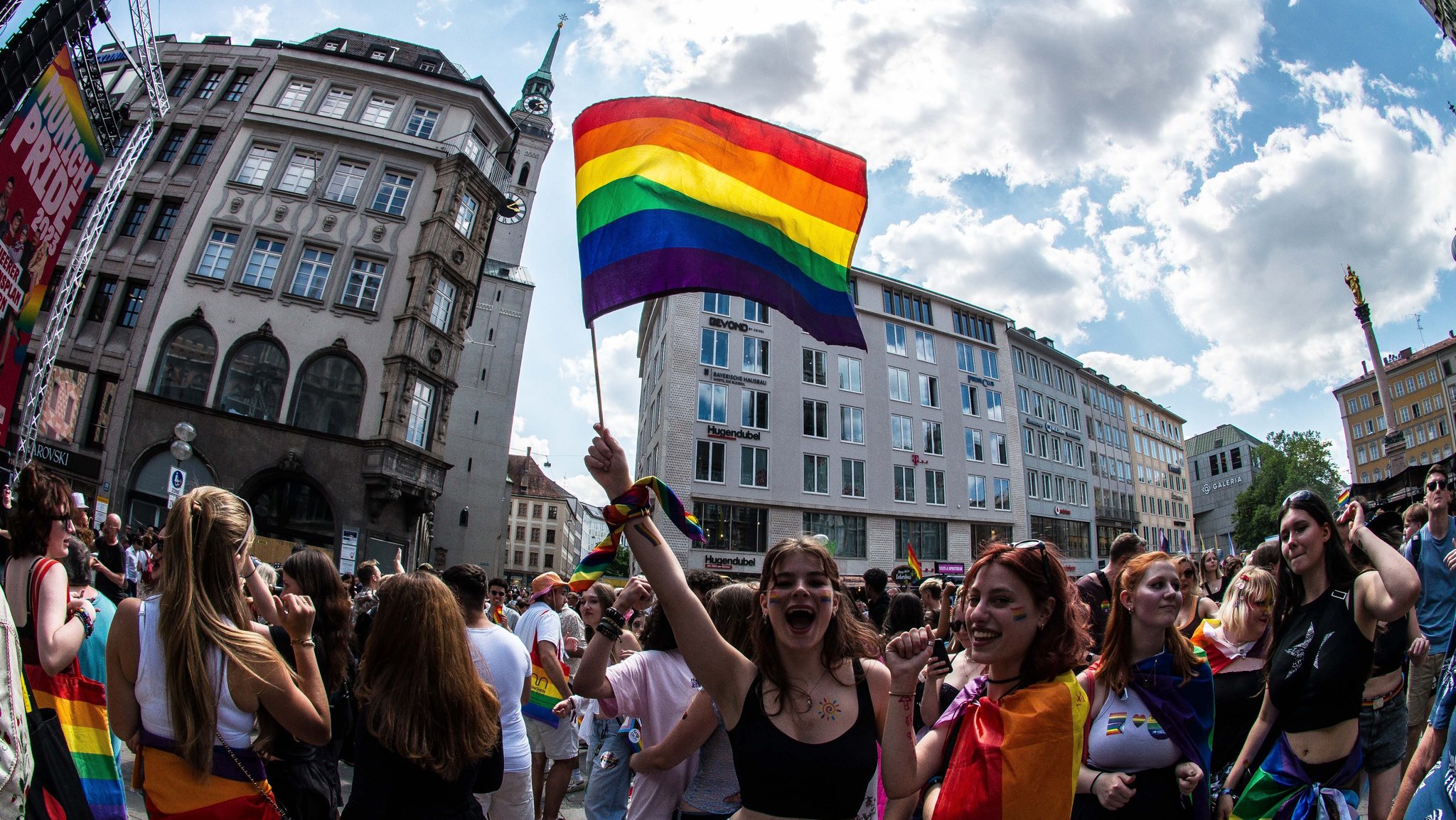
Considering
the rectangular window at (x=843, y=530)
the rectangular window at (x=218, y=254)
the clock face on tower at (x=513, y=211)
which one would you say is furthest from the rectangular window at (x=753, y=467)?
the rectangular window at (x=218, y=254)

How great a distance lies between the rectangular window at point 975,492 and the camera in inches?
1752

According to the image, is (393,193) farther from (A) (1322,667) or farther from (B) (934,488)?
(A) (1322,667)

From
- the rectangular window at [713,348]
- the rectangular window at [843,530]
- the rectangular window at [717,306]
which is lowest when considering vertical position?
the rectangular window at [843,530]

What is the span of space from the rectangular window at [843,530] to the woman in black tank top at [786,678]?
120 feet

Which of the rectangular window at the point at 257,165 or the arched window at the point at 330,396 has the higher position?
the rectangular window at the point at 257,165

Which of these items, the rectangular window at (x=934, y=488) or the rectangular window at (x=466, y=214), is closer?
the rectangular window at (x=466, y=214)

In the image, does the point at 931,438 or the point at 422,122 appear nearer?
the point at 422,122

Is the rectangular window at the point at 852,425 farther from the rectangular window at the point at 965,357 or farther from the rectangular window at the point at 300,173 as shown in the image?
the rectangular window at the point at 300,173

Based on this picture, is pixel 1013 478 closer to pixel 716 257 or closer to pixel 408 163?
pixel 408 163

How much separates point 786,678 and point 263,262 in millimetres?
32447

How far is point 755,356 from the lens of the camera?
3934 cm

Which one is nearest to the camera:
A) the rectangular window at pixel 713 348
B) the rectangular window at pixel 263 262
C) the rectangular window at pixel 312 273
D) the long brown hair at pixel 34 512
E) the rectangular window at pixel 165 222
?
the long brown hair at pixel 34 512

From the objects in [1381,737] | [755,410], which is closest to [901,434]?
[755,410]

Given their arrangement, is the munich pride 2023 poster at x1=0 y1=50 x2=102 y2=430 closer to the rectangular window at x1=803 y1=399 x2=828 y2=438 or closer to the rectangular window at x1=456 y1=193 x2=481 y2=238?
the rectangular window at x1=456 y1=193 x2=481 y2=238
